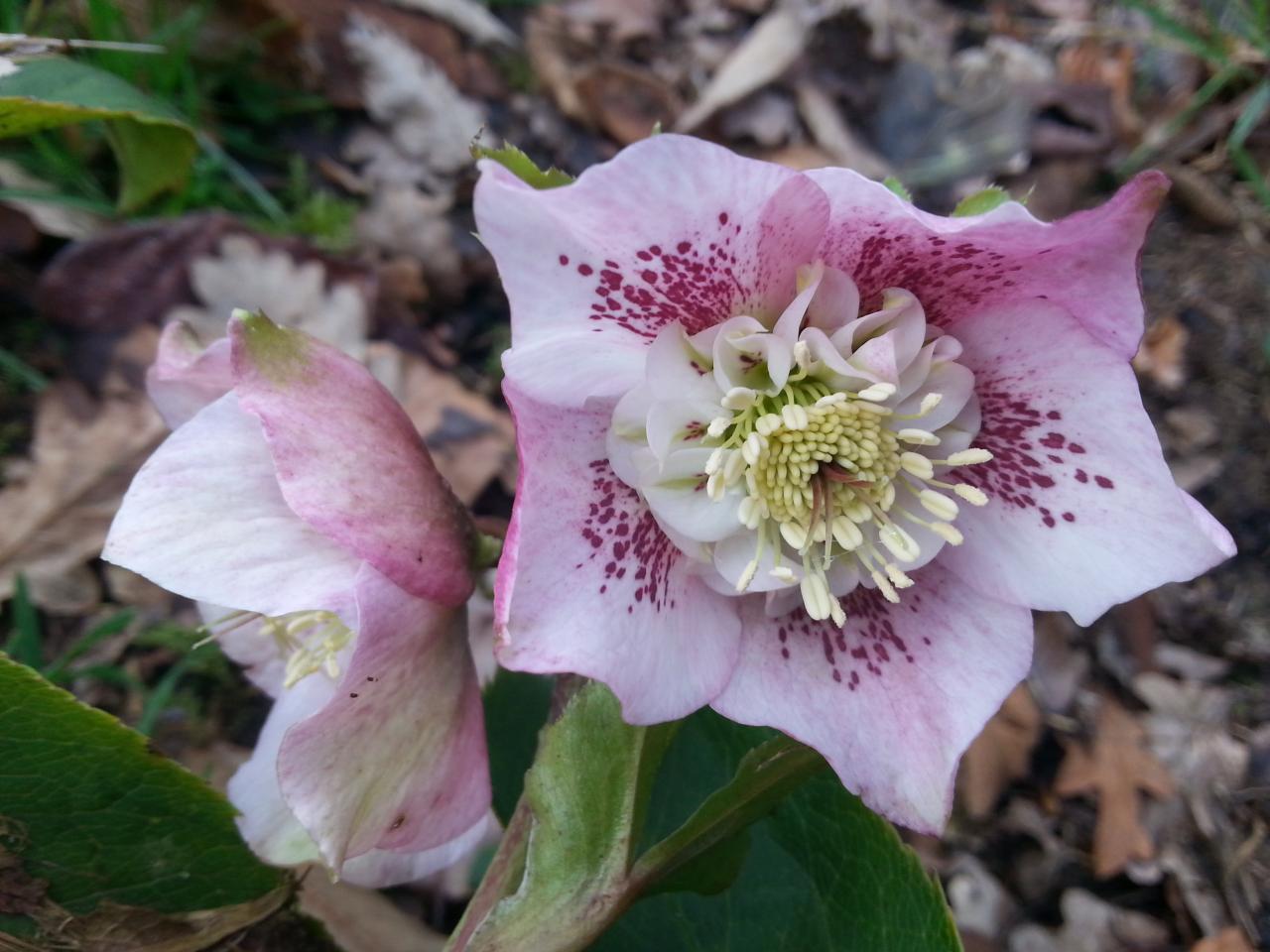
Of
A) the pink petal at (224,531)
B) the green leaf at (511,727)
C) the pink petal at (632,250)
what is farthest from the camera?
the green leaf at (511,727)

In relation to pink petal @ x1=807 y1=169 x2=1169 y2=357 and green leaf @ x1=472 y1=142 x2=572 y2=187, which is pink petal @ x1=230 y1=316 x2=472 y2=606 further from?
pink petal @ x1=807 y1=169 x2=1169 y2=357

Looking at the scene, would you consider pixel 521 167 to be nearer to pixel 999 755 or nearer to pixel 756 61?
pixel 999 755

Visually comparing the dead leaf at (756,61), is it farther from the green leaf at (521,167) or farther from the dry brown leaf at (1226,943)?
the dry brown leaf at (1226,943)

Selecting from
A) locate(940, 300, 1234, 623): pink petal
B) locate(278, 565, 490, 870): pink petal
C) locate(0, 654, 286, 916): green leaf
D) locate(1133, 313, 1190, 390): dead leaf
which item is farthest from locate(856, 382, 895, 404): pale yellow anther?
locate(1133, 313, 1190, 390): dead leaf

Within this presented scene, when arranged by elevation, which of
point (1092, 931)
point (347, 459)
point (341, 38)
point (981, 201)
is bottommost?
point (1092, 931)

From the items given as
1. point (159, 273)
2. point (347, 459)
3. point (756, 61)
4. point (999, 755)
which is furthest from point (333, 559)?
point (756, 61)

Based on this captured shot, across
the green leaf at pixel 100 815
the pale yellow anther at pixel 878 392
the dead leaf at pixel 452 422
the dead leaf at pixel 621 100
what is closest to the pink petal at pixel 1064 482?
the pale yellow anther at pixel 878 392
